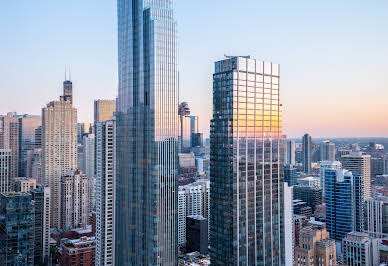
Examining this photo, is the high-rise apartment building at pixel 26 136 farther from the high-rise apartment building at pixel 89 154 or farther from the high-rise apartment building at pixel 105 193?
the high-rise apartment building at pixel 105 193

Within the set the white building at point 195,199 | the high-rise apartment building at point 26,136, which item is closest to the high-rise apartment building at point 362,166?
the white building at point 195,199

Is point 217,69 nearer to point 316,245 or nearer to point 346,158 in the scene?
point 316,245

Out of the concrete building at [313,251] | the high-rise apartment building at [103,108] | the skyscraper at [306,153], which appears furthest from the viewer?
the skyscraper at [306,153]

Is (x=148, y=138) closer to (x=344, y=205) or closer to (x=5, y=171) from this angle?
(x=344, y=205)

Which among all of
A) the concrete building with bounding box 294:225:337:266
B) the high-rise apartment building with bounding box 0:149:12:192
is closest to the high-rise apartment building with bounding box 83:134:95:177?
the high-rise apartment building with bounding box 0:149:12:192

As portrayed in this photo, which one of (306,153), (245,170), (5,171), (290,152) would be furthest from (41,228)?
(306,153)
